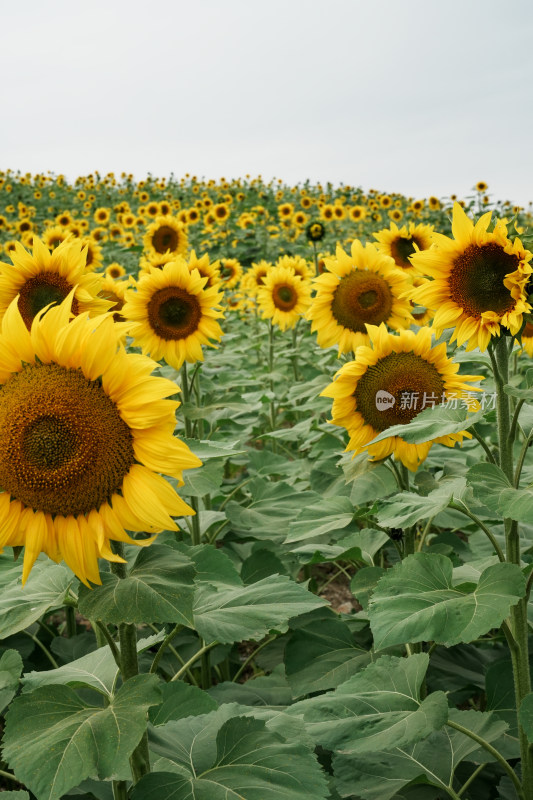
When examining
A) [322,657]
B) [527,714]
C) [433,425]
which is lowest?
[322,657]

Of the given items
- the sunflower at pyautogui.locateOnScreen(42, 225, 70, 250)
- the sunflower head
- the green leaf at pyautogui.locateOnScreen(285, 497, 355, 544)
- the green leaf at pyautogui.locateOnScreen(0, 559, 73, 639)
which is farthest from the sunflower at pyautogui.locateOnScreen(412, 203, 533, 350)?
the sunflower head

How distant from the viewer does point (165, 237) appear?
5.86m

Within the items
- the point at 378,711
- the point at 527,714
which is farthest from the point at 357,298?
the point at 527,714

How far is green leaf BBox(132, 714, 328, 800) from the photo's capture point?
4.58ft

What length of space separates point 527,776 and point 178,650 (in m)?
1.59

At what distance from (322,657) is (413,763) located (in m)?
0.51

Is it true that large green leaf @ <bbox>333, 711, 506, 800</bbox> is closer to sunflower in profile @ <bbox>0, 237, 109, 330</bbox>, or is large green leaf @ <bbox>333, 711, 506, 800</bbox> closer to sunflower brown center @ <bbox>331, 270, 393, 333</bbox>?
sunflower in profile @ <bbox>0, 237, 109, 330</bbox>

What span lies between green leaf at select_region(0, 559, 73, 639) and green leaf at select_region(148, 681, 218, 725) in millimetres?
378

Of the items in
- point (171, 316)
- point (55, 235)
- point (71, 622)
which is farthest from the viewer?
point (55, 235)

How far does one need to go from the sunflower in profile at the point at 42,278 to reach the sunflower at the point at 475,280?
100cm

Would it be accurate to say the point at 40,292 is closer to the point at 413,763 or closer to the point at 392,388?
the point at 392,388

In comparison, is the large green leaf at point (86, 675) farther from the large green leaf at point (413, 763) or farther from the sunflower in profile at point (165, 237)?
the sunflower in profile at point (165, 237)

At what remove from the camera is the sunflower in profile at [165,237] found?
5.82 metres

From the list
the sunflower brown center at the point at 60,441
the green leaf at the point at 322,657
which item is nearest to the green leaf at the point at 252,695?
the green leaf at the point at 322,657
